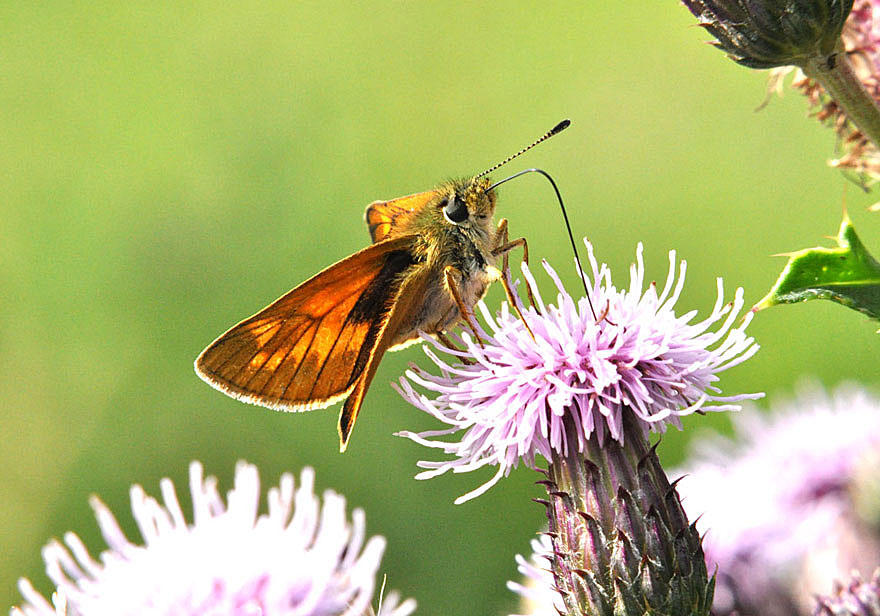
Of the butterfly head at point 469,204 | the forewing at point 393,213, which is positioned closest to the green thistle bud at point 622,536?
the butterfly head at point 469,204

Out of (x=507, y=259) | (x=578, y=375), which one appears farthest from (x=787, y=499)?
(x=578, y=375)

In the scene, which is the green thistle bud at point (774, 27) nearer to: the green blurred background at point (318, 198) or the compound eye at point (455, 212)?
the compound eye at point (455, 212)

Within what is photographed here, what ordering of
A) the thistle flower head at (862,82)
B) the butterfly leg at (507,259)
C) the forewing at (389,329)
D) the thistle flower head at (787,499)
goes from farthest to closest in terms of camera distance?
1. the thistle flower head at (787,499)
2. the thistle flower head at (862,82)
3. the forewing at (389,329)
4. the butterfly leg at (507,259)

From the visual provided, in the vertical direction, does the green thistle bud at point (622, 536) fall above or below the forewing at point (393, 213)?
below

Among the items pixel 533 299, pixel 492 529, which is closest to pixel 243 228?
pixel 492 529

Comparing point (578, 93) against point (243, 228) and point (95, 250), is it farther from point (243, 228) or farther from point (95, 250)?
point (95, 250)
